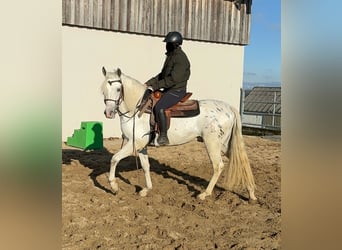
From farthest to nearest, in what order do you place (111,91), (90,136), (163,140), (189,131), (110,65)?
(110,65), (90,136), (189,131), (163,140), (111,91)

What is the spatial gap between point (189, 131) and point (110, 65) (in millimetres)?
4936

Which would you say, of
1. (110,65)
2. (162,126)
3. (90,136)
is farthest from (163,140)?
(110,65)

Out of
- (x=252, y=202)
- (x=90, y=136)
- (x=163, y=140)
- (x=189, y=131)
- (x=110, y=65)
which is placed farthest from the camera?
(x=110, y=65)

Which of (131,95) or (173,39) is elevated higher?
(173,39)

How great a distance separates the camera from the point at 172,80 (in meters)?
4.38

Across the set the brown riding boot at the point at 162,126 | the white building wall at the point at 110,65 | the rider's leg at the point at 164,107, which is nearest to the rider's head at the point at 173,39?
the rider's leg at the point at 164,107

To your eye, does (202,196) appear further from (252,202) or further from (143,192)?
(143,192)

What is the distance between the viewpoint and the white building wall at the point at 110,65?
27.7ft

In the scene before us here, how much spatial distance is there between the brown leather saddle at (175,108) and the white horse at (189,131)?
0.06 metres

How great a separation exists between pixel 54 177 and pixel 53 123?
12 cm

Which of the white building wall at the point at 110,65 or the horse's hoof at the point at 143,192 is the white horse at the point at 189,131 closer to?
the horse's hoof at the point at 143,192

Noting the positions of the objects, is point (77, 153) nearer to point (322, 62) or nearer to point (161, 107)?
point (161, 107)

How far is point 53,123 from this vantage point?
2.38 ft

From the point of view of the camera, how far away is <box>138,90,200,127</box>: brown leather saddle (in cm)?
438
